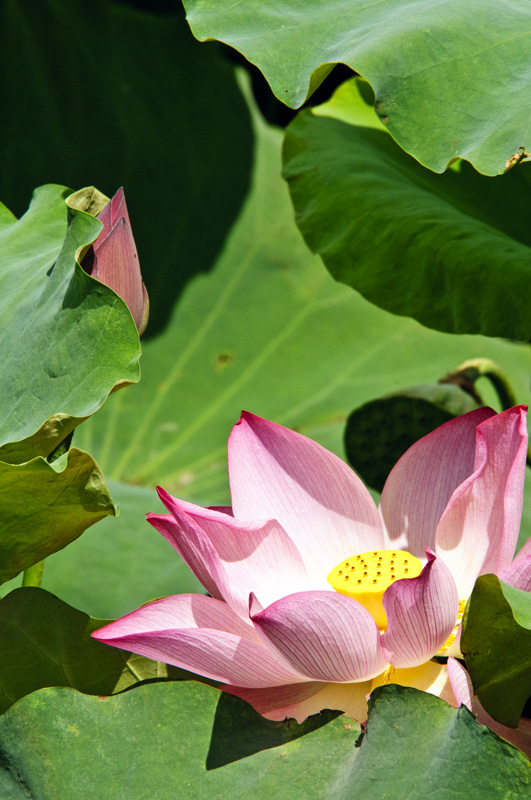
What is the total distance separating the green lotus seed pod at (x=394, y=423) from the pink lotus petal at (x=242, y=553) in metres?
0.47

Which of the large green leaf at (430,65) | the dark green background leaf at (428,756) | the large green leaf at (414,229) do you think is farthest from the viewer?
the large green leaf at (414,229)

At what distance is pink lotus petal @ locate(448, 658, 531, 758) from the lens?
51cm

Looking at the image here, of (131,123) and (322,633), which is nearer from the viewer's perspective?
(322,633)

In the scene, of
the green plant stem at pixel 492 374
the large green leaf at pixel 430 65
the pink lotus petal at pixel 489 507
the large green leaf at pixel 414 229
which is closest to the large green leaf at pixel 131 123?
the large green leaf at pixel 414 229

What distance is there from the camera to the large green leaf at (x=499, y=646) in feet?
1.57

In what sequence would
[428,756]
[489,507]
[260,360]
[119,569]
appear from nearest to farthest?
Result: [428,756] → [489,507] → [119,569] → [260,360]

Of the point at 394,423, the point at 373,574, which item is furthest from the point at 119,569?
the point at 373,574

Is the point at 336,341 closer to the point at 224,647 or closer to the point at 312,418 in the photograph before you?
the point at 312,418

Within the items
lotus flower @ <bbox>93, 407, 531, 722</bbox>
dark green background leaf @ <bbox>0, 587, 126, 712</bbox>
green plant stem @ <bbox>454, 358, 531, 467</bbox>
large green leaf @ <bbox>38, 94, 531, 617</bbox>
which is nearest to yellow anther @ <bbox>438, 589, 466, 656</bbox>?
lotus flower @ <bbox>93, 407, 531, 722</bbox>

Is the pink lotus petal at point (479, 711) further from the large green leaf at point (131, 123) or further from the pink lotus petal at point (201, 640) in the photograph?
the large green leaf at point (131, 123)

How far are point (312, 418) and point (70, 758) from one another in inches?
37.5

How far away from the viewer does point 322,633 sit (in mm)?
485

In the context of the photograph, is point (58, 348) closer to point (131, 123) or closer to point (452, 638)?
point (452, 638)

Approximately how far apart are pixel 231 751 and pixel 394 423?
613mm
